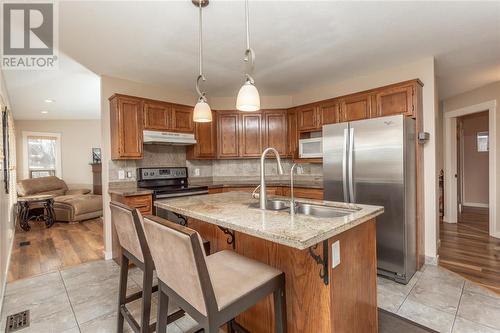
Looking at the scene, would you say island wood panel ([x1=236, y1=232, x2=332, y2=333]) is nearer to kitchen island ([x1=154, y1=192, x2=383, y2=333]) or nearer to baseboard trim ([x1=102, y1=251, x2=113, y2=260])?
kitchen island ([x1=154, y1=192, x2=383, y2=333])

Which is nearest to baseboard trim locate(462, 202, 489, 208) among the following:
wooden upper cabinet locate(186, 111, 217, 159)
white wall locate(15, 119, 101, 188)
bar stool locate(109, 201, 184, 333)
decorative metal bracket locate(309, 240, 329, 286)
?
wooden upper cabinet locate(186, 111, 217, 159)

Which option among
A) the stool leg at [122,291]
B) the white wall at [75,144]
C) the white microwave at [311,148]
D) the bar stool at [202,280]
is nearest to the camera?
the bar stool at [202,280]

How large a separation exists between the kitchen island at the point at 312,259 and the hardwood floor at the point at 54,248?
2.60 m

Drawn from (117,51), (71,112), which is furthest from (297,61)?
(71,112)

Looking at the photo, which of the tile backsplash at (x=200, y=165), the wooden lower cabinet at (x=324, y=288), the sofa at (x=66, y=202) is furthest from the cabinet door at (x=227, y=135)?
the sofa at (x=66, y=202)

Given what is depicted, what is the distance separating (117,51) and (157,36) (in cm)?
62

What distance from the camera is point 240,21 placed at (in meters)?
2.17

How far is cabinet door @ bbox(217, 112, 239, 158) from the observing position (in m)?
4.41

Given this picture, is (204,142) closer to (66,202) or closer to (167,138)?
(167,138)

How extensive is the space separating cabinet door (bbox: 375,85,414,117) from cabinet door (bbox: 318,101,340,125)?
566 millimetres

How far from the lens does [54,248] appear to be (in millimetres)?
3893

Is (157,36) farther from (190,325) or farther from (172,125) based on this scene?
(190,325)

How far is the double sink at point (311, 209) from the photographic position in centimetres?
169

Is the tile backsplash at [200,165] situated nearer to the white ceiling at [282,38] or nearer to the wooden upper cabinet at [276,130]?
the wooden upper cabinet at [276,130]
